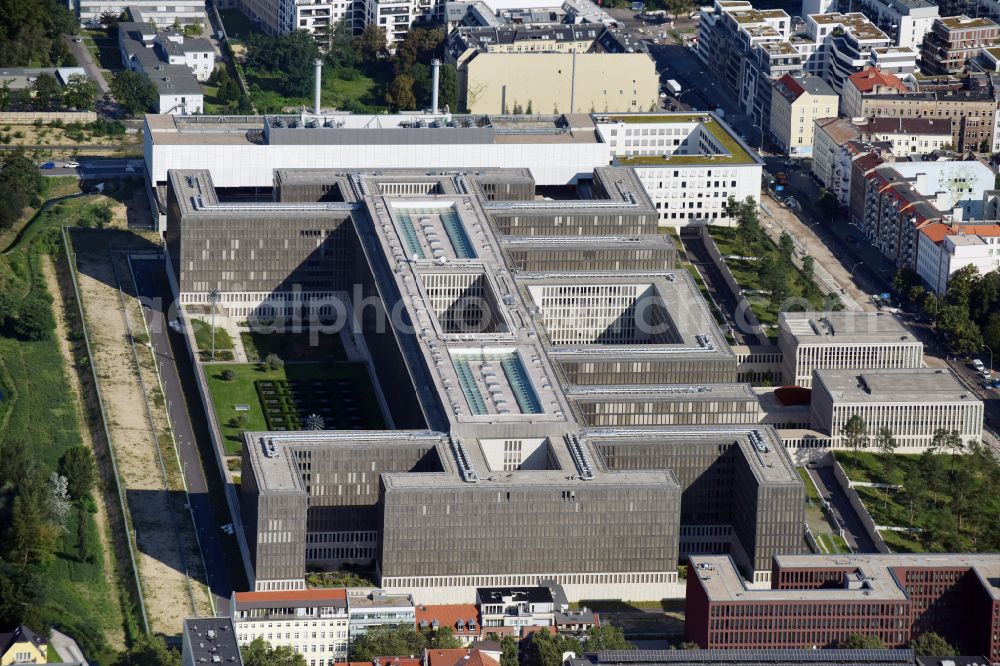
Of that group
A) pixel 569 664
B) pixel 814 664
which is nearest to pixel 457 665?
pixel 569 664

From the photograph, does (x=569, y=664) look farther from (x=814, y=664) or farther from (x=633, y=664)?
(x=814, y=664)

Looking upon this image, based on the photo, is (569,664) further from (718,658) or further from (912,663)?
(912,663)

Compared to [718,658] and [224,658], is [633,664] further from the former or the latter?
[224,658]

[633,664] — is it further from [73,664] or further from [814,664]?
[73,664]

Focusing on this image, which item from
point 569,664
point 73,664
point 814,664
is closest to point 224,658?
point 73,664

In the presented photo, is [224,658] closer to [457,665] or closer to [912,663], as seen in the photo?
[457,665]

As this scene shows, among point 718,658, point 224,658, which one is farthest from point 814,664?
point 224,658
